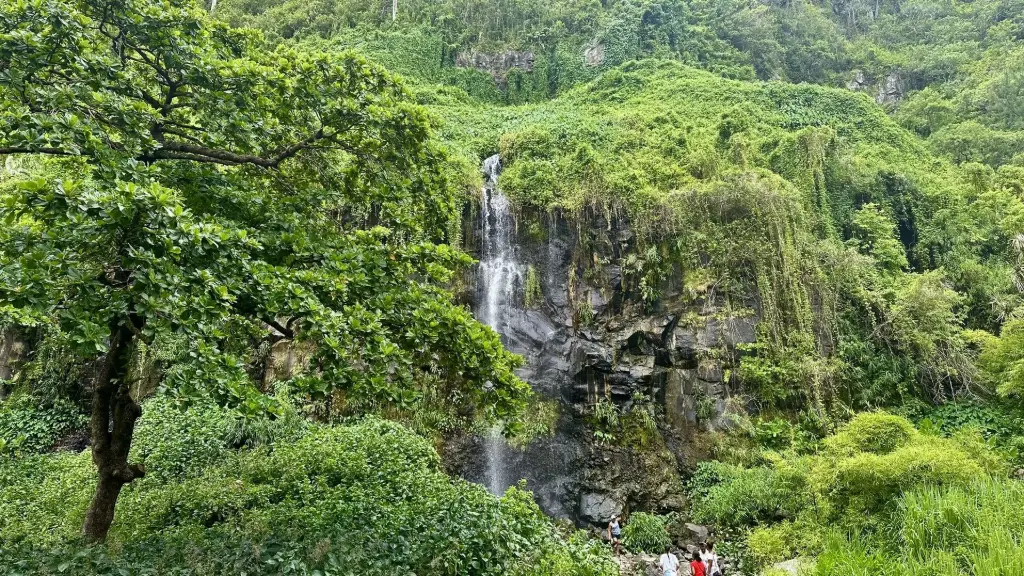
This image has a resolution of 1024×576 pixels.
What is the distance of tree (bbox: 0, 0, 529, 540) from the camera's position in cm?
338

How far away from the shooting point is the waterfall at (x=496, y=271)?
43.7 ft

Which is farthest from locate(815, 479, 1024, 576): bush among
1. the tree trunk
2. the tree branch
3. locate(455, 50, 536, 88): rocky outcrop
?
locate(455, 50, 536, 88): rocky outcrop

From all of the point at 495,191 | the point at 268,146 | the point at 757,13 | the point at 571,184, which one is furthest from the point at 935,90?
the point at 268,146

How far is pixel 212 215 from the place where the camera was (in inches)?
197

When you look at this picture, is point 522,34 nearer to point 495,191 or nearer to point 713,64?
point 713,64

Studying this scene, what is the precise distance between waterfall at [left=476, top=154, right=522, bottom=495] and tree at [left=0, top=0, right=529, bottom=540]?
718 cm

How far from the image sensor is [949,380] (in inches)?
507

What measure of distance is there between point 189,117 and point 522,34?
31.2m

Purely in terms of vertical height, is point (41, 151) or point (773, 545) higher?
point (41, 151)

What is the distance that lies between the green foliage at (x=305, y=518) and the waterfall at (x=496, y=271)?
445cm

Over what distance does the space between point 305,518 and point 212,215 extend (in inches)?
133

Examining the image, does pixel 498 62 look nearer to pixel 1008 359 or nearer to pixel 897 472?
pixel 1008 359

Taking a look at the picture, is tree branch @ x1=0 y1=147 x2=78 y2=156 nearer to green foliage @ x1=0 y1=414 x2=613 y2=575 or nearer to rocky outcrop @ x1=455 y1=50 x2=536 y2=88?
green foliage @ x1=0 y1=414 x2=613 y2=575

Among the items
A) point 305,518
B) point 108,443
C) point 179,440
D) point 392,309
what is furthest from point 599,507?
point 108,443
